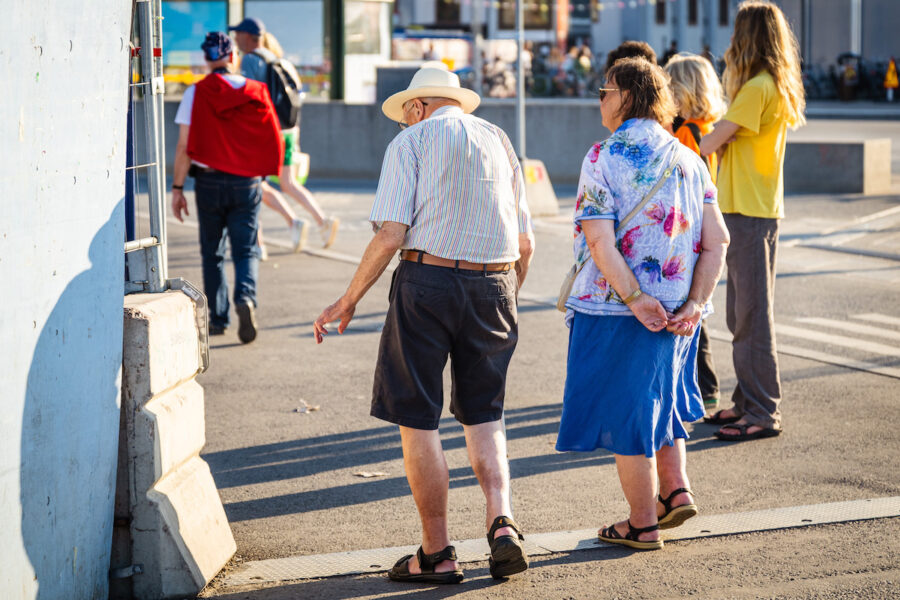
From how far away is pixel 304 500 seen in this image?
5.03 m

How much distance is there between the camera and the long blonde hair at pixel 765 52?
5.82 metres

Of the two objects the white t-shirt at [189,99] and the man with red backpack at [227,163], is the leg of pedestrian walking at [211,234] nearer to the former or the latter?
the man with red backpack at [227,163]

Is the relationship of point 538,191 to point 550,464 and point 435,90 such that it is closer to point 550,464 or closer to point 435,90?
point 550,464

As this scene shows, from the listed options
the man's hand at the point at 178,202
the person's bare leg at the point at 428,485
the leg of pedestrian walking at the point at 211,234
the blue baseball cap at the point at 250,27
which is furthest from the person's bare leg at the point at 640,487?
the blue baseball cap at the point at 250,27

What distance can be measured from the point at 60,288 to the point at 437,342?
4.11ft

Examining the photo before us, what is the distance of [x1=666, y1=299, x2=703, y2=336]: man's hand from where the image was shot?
167 inches

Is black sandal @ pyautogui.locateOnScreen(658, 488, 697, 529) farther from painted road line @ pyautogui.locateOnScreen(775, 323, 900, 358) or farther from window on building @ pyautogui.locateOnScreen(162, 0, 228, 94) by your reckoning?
window on building @ pyautogui.locateOnScreen(162, 0, 228, 94)

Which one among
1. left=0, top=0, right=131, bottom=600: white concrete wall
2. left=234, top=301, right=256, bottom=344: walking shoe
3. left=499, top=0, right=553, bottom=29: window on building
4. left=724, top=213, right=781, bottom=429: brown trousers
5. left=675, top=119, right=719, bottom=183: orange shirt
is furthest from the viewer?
left=499, top=0, right=553, bottom=29: window on building

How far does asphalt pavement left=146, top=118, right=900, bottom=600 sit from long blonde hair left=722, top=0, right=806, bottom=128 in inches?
67.4

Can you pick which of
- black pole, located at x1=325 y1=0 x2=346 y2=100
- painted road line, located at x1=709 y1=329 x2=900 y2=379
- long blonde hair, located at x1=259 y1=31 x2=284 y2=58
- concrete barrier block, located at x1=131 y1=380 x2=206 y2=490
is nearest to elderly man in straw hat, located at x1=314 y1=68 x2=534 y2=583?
concrete barrier block, located at x1=131 y1=380 x2=206 y2=490

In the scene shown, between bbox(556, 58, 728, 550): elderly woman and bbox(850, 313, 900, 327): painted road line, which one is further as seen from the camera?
bbox(850, 313, 900, 327): painted road line

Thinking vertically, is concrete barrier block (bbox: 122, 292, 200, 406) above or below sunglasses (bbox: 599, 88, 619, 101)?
below

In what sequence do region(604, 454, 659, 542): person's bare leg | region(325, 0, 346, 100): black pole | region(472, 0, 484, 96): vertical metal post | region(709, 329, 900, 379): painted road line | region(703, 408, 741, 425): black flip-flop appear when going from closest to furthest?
region(604, 454, 659, 542): person's bare leg < region(703, 408, 741, 425): black flip-flop < region(709, 329, 900, 379): painted road line < region(325, 0, 346, 100): black pole < region(472, 0, 484, 96): vertical metal post

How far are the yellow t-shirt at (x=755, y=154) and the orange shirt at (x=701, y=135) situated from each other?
0.17 m
